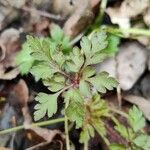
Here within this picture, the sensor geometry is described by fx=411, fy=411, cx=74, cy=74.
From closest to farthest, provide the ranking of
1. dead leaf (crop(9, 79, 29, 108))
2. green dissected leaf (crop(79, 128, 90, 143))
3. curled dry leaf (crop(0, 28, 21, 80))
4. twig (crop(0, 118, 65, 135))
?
green dissected leaf (crop(79, 128, 90, 143)), twig (crop(0, 118, 65, 135)), dead leaf (crop(9, 79, 29, 108)), curled dry leaf (crop(0, 28, 21, 80))

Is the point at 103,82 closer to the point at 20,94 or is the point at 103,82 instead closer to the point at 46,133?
the point at 46,133

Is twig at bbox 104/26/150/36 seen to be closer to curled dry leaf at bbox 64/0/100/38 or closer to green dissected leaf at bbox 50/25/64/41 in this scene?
curled dry leaf at bbox 64/0/100/38

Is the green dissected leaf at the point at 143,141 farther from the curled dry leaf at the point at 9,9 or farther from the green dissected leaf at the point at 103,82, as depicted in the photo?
the curled dry leaf at the point at 9,9

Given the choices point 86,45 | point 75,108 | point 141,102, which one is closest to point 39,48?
point 86,45

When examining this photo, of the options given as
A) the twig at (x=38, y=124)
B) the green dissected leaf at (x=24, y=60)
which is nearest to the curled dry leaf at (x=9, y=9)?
the green dissected leaf at (x=24, y=60)

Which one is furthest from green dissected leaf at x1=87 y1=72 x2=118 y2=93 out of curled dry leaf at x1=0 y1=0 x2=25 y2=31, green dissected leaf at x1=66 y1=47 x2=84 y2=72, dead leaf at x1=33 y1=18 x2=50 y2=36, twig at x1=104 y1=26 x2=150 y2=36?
curled dry leaf at x1=0 y1=0 x2=25 y2=31

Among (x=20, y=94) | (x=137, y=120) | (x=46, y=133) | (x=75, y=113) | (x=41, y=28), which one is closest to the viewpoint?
(x=75, y=113)

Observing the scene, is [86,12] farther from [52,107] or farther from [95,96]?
[52,107]
